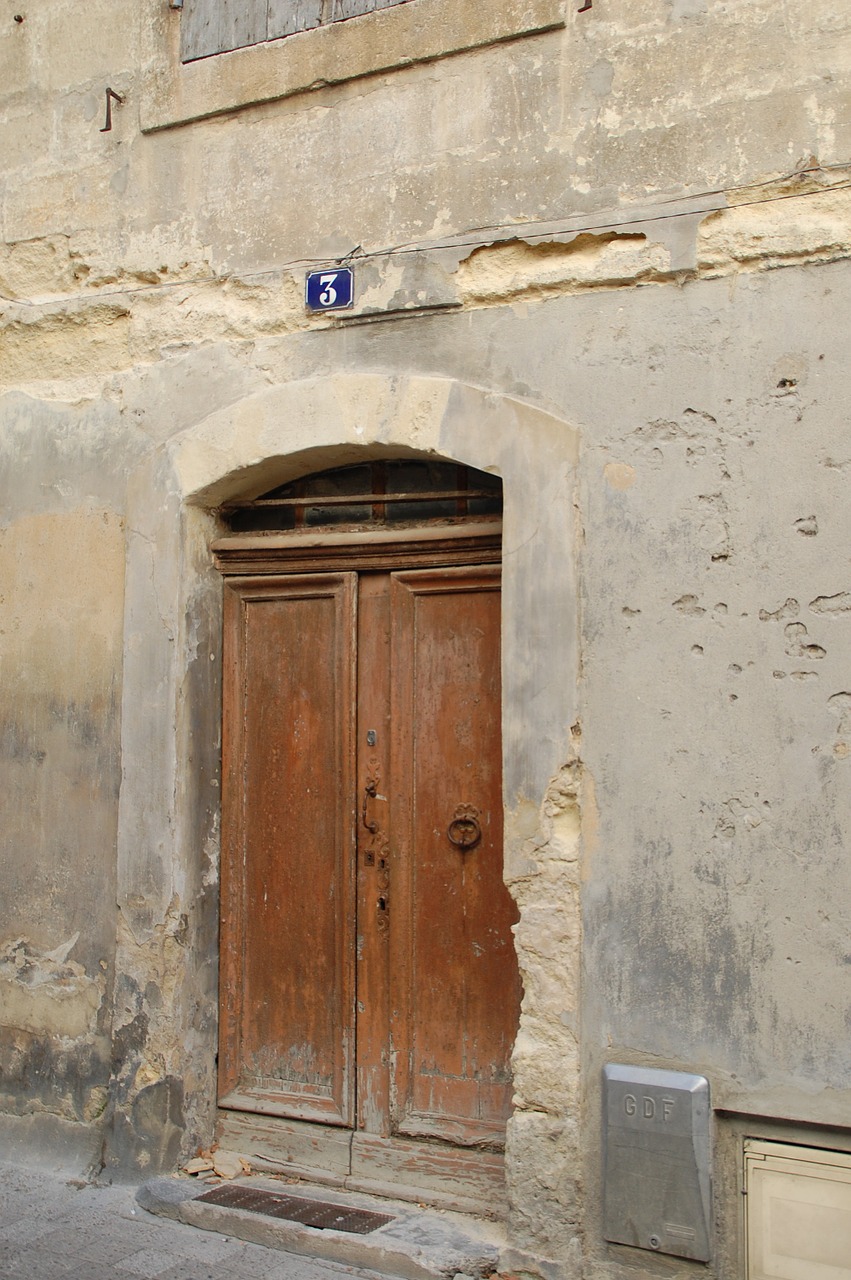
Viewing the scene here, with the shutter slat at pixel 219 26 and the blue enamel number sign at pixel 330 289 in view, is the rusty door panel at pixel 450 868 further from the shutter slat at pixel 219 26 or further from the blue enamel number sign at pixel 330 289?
the shutter slat at pixel 219 26

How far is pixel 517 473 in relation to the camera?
3.58 m

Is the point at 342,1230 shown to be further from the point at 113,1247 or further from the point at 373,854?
the point at 373,854

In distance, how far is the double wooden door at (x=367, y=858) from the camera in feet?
12.6

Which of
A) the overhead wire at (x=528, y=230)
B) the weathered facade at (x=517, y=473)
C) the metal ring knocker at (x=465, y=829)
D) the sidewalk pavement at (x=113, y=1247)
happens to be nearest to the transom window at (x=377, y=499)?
the weathered facade at (x=517, y=473)

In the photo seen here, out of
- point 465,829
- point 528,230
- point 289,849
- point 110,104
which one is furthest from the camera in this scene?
point 110,104

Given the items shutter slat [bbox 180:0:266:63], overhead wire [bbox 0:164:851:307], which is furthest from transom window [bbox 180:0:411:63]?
overhead wire [bbox 0:164:851:307]

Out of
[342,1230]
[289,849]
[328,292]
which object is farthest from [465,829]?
[328,292]

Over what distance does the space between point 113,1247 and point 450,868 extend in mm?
1538

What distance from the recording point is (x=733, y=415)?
11.0ft

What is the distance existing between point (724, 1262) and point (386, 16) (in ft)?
13.1

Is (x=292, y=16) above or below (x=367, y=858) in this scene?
above

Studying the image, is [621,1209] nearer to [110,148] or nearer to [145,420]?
[145,420]

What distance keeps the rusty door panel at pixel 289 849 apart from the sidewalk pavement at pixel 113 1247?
1.65ft

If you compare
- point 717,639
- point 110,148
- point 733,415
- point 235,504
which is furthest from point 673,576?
point 110,148
